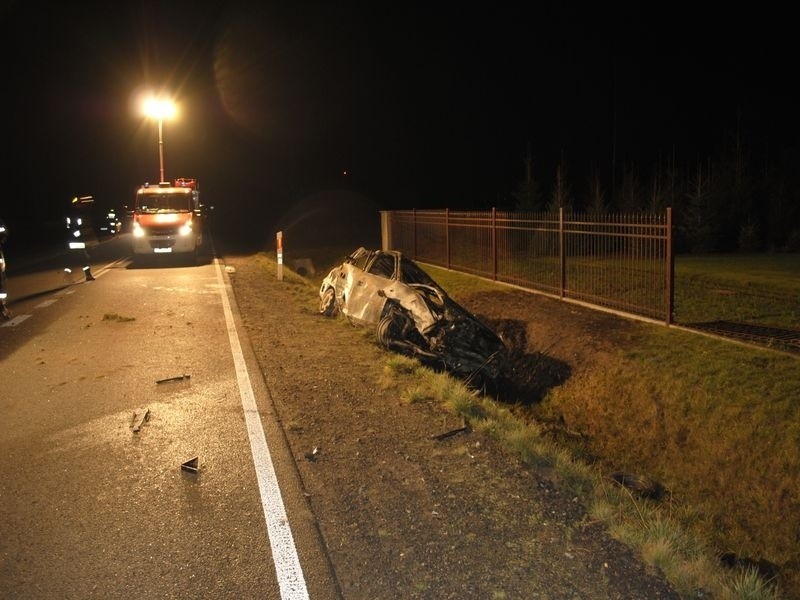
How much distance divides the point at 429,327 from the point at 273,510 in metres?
5.56

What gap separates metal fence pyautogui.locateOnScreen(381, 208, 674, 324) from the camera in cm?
1235

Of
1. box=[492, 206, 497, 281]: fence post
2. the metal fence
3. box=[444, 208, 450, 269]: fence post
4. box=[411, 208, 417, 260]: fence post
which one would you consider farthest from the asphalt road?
box=[411, 208, 417, 260]: fence post

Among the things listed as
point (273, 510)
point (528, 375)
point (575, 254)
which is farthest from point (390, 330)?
point (273, 510)

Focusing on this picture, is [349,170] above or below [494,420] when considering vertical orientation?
above

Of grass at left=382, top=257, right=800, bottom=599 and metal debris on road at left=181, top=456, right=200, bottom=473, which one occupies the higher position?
metal debris on road at left=181, top=456, right=200, bottom=473

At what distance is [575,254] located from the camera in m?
15.1

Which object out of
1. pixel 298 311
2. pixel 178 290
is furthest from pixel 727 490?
pixel 178 290

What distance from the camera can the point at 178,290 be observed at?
698 inches

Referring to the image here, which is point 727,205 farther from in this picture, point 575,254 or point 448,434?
point 448,434

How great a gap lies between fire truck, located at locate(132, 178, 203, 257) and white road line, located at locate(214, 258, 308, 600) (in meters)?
16.8

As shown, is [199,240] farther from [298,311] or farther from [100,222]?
[100,222]

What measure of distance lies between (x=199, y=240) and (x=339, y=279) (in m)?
13.5

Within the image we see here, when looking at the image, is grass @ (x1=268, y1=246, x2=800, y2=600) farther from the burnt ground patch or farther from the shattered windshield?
the shattered windshield

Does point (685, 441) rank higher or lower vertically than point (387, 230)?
lower
